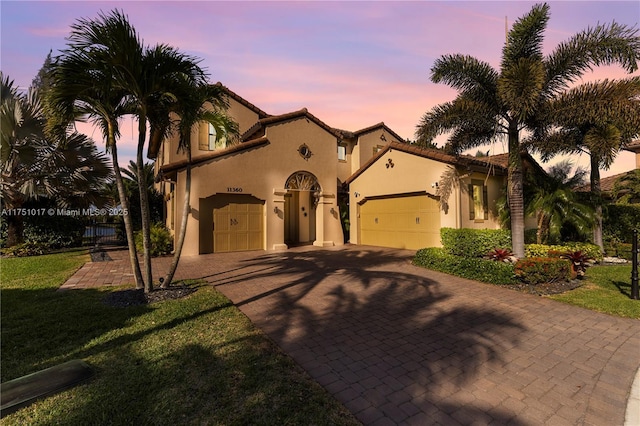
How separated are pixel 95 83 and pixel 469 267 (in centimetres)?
1021

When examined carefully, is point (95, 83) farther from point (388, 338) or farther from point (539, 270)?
point (539, 270)

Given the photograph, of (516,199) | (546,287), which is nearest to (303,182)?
(516,199)

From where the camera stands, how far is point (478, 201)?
1369 cm

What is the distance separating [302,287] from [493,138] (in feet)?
28.5

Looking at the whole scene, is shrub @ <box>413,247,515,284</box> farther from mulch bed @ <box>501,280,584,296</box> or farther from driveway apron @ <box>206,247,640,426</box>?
driveway apron @ <box>206,247,640,426</box>

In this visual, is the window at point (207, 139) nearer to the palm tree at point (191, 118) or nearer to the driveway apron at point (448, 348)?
the palm tree at point (191, 118)

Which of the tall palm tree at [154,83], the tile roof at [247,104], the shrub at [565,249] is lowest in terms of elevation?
the shrub at [565,249]

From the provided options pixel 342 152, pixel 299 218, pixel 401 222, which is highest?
pixel 342 152

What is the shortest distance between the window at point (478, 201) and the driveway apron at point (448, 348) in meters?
6.29

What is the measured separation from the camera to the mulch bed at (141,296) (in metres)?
6.38

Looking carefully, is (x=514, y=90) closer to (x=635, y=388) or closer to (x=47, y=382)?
(x=635, y=388)

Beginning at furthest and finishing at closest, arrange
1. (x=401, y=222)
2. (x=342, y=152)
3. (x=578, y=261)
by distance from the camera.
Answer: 1. (x=342, y=152)
2. (x=401, y=222)
3. (x=578, y=261)

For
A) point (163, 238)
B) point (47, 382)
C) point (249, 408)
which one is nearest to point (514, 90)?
point (249, 408)

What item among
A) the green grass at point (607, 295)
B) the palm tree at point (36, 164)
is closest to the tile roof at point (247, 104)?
the palm tree at point (36, 164)
